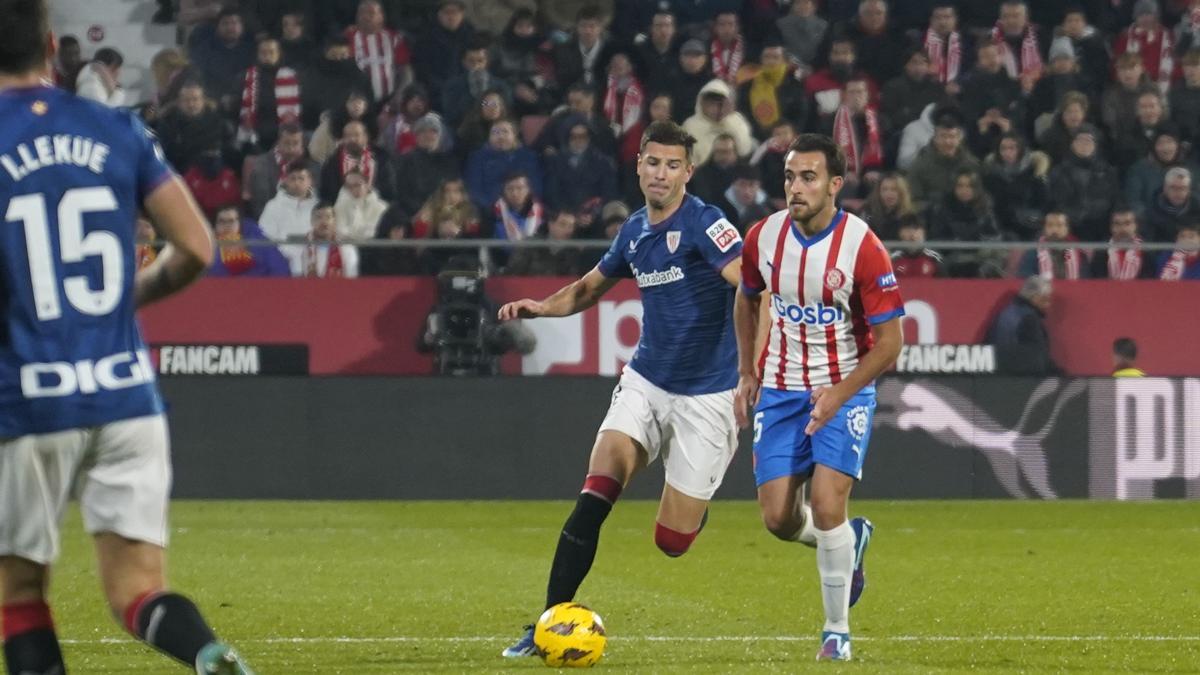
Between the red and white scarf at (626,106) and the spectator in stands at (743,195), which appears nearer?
the spectator in stands at (743,195)

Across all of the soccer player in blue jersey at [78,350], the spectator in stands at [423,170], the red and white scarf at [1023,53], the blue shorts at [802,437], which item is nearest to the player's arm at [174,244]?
the soccer player in blue jersey at [78,350]

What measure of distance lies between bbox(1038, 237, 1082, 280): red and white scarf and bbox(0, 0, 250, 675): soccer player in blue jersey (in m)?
11.1

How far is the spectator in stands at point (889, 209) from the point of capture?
50.9 ft

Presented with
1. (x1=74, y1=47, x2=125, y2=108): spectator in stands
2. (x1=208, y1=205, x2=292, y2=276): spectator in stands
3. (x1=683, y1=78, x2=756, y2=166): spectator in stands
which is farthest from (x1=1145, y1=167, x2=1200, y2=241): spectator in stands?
(x1=74, y1=47, x2=125, y2=108): spectator in stands

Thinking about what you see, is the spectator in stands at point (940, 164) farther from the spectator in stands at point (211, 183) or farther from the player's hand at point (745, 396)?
the player's hand at point (745, 396)

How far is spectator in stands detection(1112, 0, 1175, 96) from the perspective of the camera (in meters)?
18.2

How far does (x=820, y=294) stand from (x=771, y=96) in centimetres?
1010

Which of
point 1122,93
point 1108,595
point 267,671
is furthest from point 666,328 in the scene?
point 1122,93

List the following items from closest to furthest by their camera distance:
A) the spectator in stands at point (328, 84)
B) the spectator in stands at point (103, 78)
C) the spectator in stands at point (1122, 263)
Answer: the spectator in stands at point (1122, 263) → the spectator in stands at point (103, 78) → the spectator in stands at point (328, 84)

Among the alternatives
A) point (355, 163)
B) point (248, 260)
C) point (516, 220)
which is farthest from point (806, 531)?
point (355, 163)

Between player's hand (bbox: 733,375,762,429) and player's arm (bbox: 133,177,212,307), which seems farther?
player's hand (bbox: 733,375,762,429)

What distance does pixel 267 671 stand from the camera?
691 cm

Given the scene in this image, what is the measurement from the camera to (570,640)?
22.9 ft

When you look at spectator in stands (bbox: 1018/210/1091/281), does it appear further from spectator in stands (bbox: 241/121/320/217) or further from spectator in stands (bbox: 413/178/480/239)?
spectator in stands (bbox: 241/121/320/217)
